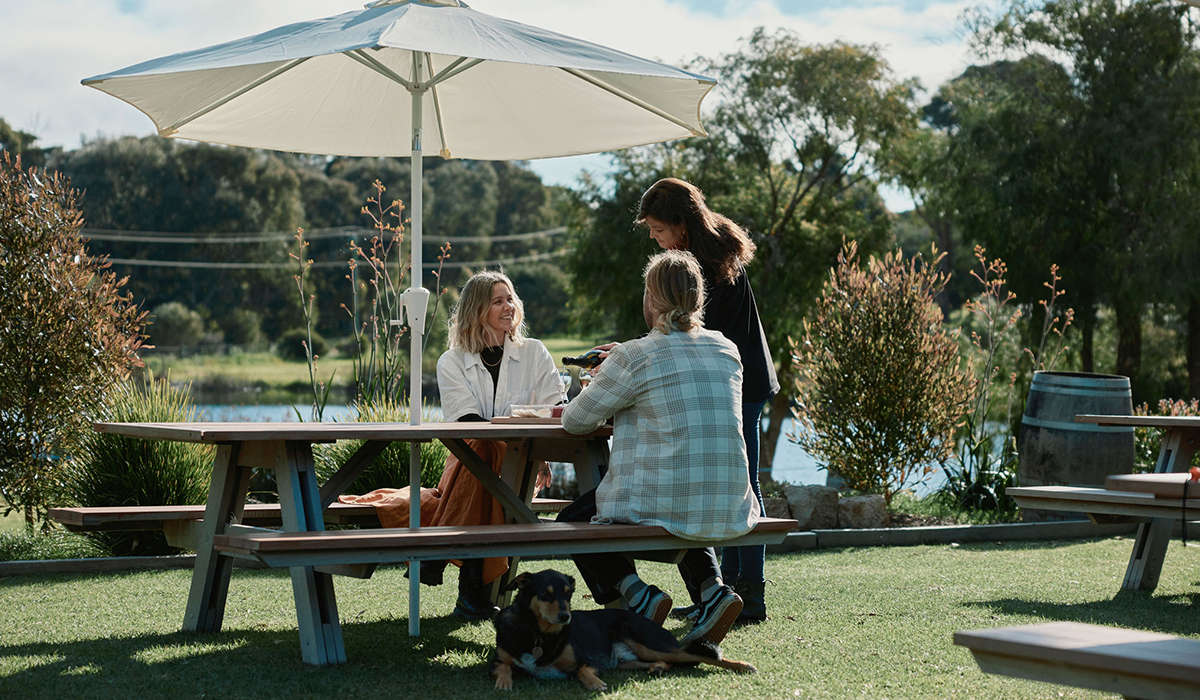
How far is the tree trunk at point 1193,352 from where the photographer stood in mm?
16562

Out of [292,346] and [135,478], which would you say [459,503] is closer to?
[135,478]

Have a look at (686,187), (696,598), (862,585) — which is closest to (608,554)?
(696,598)

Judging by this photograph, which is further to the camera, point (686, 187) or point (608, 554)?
point (686, 187)

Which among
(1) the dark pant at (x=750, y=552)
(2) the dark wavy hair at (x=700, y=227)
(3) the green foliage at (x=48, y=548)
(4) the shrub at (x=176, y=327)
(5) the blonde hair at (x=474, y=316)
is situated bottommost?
(3) the green foliage at (x=48, y=548)

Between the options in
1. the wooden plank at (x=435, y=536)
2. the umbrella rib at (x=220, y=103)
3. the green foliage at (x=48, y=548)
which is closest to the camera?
the wooden plank at (x=435, y=536)

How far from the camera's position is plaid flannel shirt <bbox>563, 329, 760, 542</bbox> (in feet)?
11.5

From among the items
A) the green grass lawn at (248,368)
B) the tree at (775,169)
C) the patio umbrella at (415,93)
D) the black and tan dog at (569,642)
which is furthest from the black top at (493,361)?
the green grass lawn at (248,368)

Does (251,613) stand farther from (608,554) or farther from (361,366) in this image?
(361,366)

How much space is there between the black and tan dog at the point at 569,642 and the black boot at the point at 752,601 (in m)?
0.79

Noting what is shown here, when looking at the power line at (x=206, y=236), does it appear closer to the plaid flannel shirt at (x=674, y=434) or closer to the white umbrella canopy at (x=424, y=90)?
the white umbrella canopy at (x=424, y=90)

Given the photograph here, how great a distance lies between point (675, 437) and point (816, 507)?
386 centimetres

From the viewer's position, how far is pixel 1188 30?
54.5 feet

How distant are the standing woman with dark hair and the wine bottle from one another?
46cm

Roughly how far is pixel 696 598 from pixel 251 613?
6.16 ft
